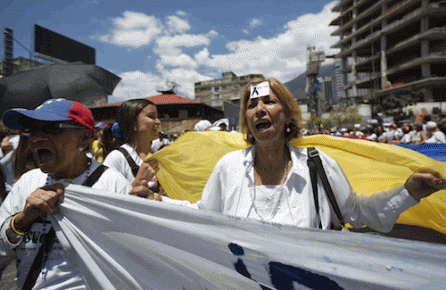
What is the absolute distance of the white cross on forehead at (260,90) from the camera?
1595 millimetres

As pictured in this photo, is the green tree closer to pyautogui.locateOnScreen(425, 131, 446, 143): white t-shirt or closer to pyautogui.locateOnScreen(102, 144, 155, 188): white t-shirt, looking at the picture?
pyautogui.locateOnScreen(425, 131, 446, 143): white t-shirt

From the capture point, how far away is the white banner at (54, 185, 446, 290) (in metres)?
0.83

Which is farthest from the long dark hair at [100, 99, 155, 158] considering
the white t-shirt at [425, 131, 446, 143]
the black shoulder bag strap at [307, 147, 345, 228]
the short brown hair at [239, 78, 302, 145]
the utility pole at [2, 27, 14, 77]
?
the utility pole at [2, 27, 14, 77]

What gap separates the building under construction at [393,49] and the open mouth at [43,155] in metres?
46.7

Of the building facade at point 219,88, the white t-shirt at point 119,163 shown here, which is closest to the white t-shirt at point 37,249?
the white t-shirt at point 119,163

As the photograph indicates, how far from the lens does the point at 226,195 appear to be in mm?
1530

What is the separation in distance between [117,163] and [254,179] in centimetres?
134

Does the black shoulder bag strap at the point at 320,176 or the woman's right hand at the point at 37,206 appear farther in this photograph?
the black shoulder bag strap at the point at 320,176

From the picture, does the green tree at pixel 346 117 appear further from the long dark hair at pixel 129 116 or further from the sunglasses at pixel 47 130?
the sunglasses at pixel 47 130

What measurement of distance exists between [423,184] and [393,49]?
5698 centimetres

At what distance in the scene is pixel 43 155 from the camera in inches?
53.1

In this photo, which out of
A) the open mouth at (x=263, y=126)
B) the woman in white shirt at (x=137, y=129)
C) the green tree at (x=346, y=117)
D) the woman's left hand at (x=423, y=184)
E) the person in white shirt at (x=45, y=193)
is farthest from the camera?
the green tree at (x=346, y=117)

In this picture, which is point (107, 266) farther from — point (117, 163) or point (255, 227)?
point (117, 163)

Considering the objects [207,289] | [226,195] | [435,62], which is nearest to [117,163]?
[226,195]
